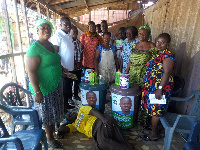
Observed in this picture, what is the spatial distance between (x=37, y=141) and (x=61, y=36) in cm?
199

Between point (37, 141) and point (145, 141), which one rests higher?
point (37, 141)

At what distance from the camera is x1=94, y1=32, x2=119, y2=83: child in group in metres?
3.32

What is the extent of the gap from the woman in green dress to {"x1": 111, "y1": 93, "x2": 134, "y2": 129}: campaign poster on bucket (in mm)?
333

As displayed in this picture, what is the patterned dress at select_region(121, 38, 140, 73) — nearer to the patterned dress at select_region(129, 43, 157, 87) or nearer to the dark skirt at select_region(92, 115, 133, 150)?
the patterned dress at select_region(129, 43, 157, 87)

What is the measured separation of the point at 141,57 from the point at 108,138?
149 centimetres

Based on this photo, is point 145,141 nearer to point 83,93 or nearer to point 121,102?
point 121,102

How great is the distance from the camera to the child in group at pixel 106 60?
3.32 m

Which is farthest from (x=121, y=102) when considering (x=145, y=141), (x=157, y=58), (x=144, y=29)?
Answer: (x=144, y=29)

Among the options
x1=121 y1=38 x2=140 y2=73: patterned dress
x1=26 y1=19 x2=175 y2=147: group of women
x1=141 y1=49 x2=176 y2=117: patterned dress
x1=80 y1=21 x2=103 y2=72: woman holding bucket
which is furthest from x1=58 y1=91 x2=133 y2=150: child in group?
x1=80 y1=21 x2=103 y2=72: woman holding bucket

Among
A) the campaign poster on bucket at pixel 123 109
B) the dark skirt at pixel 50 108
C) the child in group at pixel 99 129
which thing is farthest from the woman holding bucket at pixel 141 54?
the dark skirt at pixel 50 108

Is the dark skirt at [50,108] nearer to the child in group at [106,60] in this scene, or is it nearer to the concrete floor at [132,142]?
the concrete floor at [132,142]

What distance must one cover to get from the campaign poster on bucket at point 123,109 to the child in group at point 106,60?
82cm

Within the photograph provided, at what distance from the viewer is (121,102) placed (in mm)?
2631

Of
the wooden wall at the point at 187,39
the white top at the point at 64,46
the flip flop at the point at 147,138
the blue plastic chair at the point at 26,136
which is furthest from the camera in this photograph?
the white top at the point at 64,46
